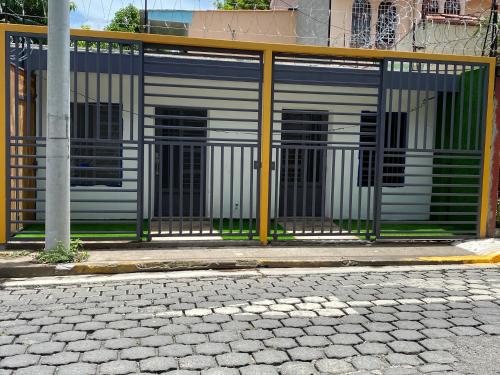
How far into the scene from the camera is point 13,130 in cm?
811

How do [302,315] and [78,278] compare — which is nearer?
[302,315]

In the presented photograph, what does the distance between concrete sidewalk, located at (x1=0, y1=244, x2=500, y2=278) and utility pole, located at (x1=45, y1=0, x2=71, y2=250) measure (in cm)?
54

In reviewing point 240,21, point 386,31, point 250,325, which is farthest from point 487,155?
point 240,21

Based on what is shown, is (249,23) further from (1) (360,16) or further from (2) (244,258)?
(2) (244,258)

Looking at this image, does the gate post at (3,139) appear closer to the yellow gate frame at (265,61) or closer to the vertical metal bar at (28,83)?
the yellow gate frame at (265,61)

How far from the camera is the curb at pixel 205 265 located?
6316 millimetres

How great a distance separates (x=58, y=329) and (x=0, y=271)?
94.7 inches

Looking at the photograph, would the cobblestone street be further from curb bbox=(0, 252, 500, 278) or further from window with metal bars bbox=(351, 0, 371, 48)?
window with metal bars bbox=(351, 0, 371, 48)

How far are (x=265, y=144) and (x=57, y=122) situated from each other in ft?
10.8

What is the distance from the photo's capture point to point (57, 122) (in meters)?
6.47

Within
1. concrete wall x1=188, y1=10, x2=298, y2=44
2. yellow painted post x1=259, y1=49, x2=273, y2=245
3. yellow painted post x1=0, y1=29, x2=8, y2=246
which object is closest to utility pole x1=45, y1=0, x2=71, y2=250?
yellow painted post x1=0, y1=29, x2=8, y2=246

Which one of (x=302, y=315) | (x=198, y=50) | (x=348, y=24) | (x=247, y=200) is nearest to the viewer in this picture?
(x=302, y=315)

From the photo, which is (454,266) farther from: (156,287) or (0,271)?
(0,271)

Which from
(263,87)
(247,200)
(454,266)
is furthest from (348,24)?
(454,266)
